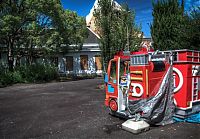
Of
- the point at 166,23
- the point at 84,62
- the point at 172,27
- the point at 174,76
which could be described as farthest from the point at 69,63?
the point at 174,76

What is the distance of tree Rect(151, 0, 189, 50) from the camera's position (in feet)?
45.7

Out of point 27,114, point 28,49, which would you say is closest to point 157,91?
point 27,114

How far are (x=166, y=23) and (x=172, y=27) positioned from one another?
0.51 meters

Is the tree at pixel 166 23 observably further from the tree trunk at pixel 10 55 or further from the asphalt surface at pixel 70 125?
the tree trunk at pixel 10 55

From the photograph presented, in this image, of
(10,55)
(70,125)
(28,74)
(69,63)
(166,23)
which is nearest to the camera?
(70,125)

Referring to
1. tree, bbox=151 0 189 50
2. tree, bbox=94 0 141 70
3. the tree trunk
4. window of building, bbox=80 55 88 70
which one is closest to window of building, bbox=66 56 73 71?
window of building, bbox=80 55 88 70

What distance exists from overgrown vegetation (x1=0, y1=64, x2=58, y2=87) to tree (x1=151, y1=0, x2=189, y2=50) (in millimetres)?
14771

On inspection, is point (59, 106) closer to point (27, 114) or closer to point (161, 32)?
point (27, 114)

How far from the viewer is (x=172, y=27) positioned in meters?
14.1

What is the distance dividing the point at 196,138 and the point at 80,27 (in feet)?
77.1

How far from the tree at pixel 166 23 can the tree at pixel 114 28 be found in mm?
3049

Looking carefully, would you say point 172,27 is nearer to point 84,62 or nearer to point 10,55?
point 10,55

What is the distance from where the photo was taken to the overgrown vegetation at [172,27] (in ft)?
38.5

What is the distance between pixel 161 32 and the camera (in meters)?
14.7
